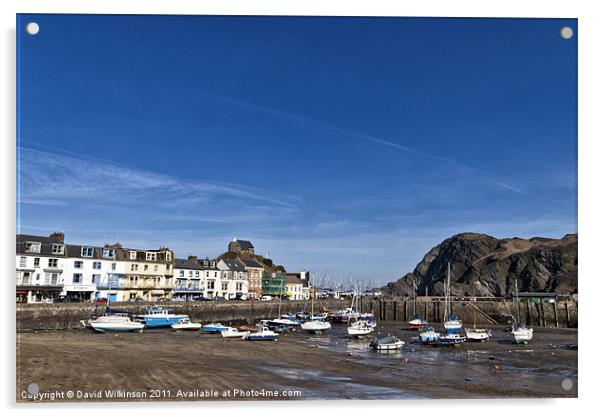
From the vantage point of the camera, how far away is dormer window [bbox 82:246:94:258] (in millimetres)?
32906

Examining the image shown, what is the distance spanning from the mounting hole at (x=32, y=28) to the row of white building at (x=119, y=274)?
13009 millimetres

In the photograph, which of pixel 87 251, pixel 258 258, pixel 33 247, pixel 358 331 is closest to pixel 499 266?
pixel 258 258

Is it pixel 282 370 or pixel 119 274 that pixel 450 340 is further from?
pixel 119 274

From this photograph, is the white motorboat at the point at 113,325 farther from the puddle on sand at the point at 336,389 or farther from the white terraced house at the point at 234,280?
the white terraced house at the point at 234,280

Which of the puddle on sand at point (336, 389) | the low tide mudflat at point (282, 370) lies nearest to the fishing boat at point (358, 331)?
the low tide mudflat at point (282, 370)

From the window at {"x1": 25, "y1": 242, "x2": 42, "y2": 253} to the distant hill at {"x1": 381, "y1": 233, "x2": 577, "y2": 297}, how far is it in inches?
1920

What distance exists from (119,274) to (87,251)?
348cm

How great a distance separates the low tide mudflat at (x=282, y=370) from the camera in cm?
848

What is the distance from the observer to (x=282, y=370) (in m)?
12.4

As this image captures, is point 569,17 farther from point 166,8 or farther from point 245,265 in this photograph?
point 245,265

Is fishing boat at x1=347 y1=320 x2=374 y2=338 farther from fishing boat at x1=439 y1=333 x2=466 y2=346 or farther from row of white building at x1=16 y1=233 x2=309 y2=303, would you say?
row of white building at x1=16 y1=233 x2=309 y2=303

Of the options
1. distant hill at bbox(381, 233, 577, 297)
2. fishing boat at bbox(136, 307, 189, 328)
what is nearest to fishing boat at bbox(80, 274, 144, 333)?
fishing boat at bbox(136, 307, 189, 328)

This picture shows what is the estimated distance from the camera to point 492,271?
6912 centimetres
